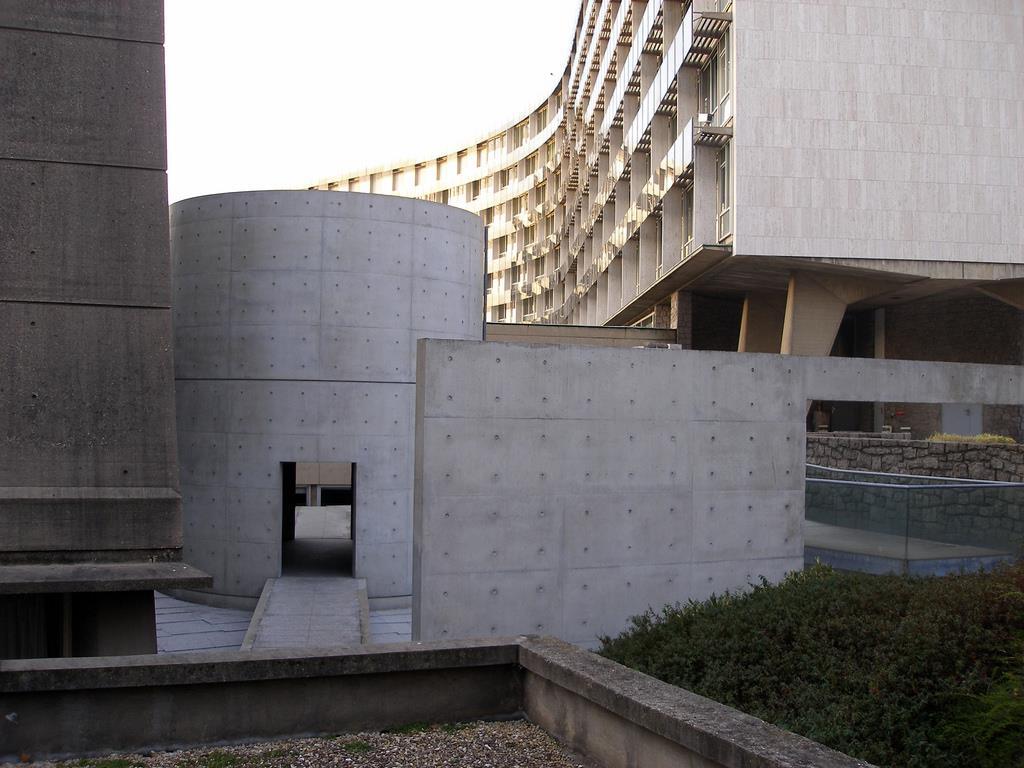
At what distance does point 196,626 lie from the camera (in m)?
15.1

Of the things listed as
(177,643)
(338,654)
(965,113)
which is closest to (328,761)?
(338,654)

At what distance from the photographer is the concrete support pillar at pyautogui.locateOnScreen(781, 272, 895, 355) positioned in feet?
91.8

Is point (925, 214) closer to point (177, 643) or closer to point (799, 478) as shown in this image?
point (799, 478)

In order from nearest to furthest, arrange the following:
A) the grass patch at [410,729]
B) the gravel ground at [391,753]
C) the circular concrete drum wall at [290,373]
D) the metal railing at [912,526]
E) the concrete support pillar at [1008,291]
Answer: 1. the gravel ground at [391,753]
2. the grass patch at [410,729]
3. the metal railing at [912,526]
4. the circular concrete drum wall at [290,373]
5. the concrete support pillar at [1008,291]

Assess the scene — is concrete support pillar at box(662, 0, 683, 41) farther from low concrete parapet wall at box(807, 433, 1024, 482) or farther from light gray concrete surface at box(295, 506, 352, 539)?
light gray concrete surface at box(295, 506, 352, 539)

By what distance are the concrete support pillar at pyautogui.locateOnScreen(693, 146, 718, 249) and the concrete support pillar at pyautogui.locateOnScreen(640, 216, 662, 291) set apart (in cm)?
719

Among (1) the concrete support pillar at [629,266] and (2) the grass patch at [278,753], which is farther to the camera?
(1) the concrete support pillar at [629,266]

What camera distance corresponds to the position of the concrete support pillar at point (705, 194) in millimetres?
27125

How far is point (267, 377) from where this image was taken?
16.6 m

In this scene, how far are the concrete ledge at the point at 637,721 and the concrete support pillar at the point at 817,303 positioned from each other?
2324cm

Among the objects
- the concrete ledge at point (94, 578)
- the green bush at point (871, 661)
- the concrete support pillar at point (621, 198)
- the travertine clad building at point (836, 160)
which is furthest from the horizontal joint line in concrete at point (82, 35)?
the concrete support pillar at point (621, 198)

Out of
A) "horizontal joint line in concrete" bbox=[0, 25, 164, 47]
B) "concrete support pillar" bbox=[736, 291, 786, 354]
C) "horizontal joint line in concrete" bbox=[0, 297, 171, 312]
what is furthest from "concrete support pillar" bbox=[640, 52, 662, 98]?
"horizontal joint line in concrete" bbox=[0, 297, 171, 312]

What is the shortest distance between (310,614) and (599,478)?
5915 millimetres

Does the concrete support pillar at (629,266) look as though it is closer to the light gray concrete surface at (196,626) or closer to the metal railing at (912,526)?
the light gray concrete surface at (196,626)
